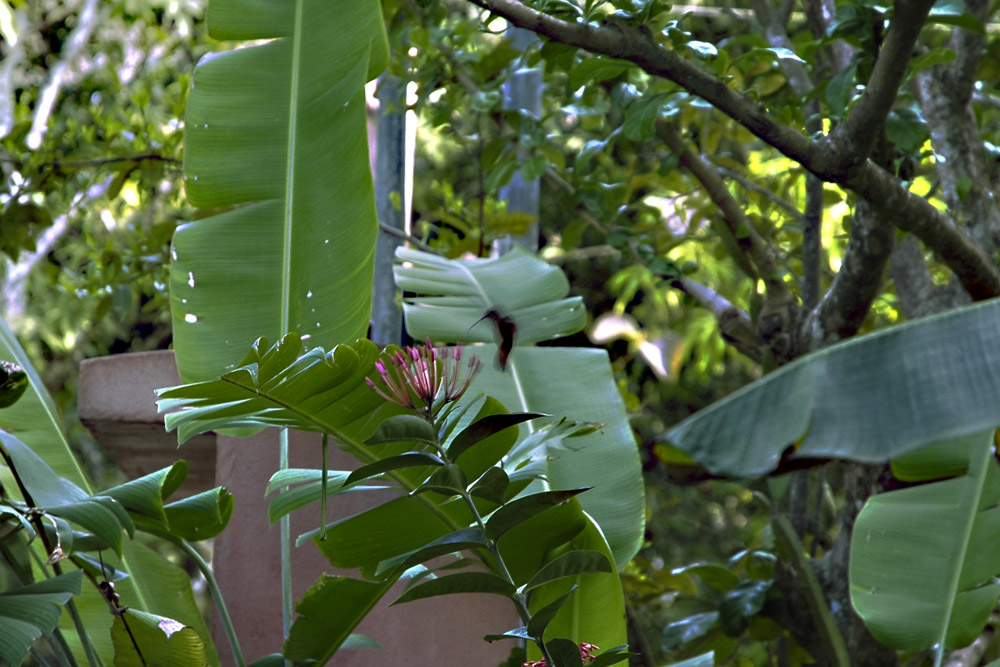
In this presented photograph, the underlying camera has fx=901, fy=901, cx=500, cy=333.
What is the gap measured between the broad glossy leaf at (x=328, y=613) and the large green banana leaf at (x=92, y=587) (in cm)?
28

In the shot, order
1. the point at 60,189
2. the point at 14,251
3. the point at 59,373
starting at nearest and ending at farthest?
1. the point at 14,251
2. the point at 60,189
3. the point at 59,373

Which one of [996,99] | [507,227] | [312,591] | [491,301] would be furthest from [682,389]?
[312,591]

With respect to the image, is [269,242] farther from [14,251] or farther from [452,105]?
[14,251]

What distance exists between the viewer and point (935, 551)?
1.10m

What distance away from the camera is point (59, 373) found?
525cm

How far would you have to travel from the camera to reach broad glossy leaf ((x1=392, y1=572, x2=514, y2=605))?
78 cm

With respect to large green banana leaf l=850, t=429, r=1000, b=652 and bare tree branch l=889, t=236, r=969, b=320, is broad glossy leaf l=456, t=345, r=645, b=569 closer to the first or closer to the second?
large green banana leaf l=850, t=429, r=1000, b=652

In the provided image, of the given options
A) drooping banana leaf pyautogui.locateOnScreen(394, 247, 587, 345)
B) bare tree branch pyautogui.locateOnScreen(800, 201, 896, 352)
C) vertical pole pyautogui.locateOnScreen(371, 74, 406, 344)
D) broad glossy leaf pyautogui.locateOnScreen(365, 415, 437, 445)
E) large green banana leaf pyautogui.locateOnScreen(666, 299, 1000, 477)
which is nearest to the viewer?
large green banana leaf pyautogui.locateOnScreen(666, 299, 1000, 477)

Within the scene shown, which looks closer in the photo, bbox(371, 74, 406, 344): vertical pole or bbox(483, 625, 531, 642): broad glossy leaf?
bbox(483, 625, 531, 642): broad glossy leaf

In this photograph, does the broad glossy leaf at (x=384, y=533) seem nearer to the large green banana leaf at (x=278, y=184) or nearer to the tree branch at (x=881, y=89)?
the large green banana leaf at (x=278, y=184)

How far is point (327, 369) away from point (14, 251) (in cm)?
148

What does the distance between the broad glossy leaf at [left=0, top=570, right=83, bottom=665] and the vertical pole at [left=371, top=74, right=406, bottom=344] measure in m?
1.03

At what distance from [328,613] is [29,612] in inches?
11.0

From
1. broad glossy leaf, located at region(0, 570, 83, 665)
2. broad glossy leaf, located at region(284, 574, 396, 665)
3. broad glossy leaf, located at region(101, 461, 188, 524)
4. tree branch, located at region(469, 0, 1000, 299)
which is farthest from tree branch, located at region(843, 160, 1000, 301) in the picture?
broad glossy leaf, located at region(0, 570, 83, 665)
